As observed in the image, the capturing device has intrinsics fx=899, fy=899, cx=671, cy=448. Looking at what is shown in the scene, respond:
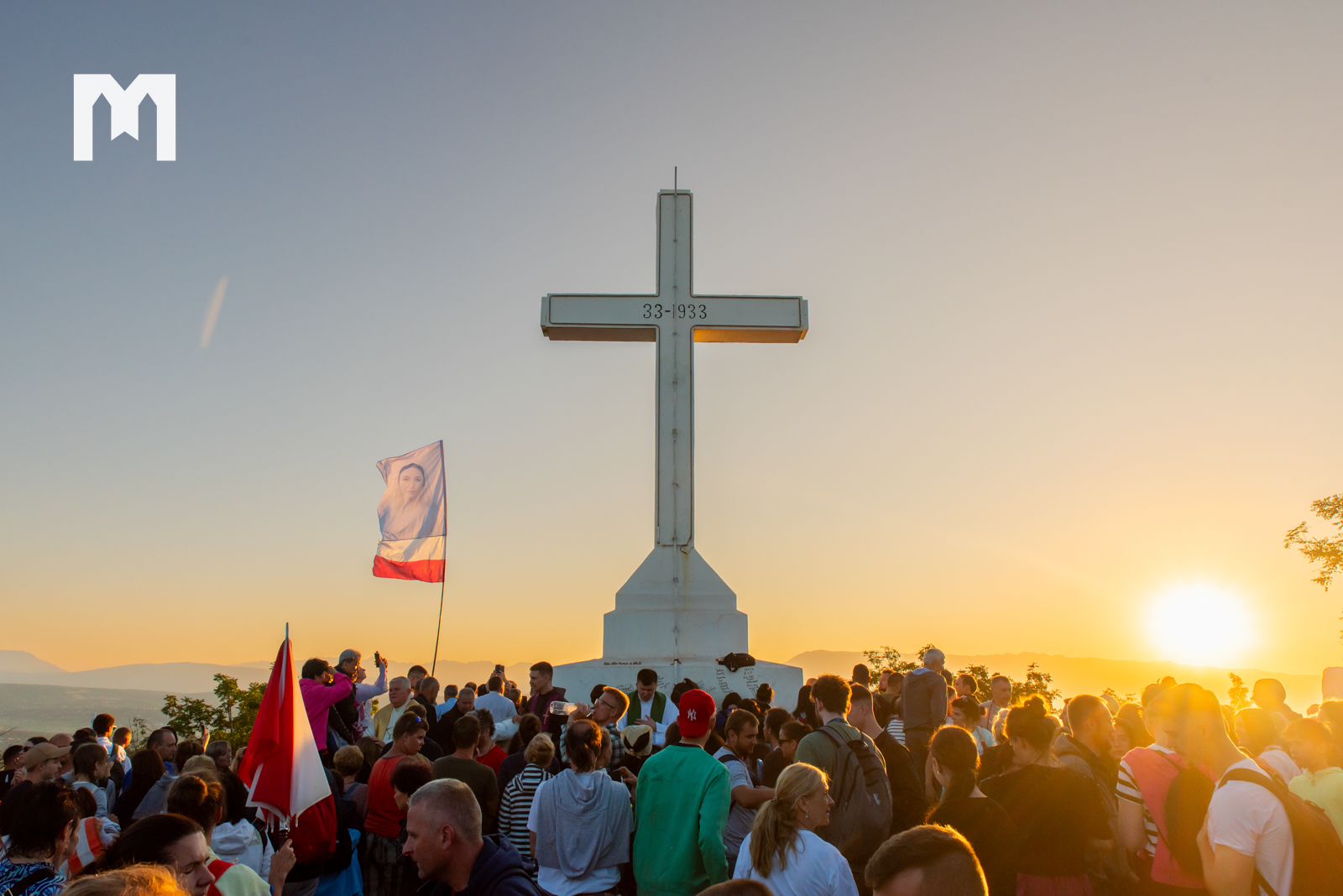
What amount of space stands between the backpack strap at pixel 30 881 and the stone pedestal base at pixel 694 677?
942cm

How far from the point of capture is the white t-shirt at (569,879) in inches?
216

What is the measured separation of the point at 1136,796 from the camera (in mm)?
5148

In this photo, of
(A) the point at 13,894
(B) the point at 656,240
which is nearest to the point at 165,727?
(A) the point at 13,894

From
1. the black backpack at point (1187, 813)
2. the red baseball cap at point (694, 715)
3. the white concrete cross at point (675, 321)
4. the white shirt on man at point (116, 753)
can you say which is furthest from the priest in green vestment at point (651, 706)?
the white concrete cross at point (675, 321)

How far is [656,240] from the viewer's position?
52.6ft

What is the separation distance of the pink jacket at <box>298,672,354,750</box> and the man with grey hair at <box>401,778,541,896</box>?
13.8ft

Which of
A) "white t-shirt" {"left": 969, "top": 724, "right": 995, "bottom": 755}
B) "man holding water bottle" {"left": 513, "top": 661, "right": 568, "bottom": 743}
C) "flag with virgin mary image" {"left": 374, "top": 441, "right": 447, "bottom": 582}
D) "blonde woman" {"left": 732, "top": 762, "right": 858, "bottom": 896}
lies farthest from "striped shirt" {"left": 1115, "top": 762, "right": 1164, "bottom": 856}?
"flag with virgin mary image" {"left": 374, "top": 441, "right": 447, "bottom": 582}

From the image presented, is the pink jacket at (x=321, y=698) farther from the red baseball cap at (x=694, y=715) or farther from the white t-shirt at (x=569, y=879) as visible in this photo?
the red baseball cap at (x=694, y=715)

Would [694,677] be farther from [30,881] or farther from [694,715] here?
[30,881]

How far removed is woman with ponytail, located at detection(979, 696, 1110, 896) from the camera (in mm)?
4684

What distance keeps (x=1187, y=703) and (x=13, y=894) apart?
18.6ft

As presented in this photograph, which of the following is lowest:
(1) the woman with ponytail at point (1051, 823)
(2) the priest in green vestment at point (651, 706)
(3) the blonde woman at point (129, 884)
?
(2) the priest in green vestment at point (651, 706)

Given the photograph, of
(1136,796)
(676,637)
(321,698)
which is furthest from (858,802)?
(676,637)

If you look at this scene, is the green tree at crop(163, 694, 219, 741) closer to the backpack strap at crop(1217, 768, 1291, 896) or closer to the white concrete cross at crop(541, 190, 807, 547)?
the white concrete cross at crop(541, 190, 807, 547)
